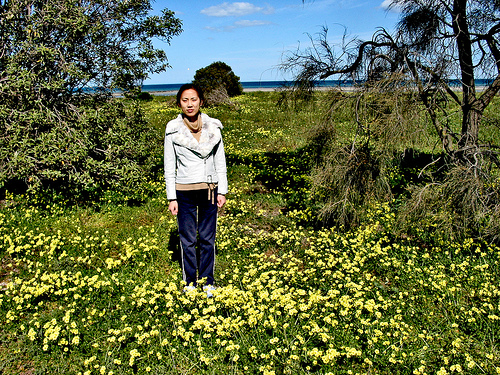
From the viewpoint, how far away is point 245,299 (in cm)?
428

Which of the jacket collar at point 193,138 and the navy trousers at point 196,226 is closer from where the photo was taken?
the jacket collar at point 193,138

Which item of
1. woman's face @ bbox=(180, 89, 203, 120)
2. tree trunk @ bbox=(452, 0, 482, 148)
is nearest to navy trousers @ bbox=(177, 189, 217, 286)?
woman's face @ bbox=(180, 89, 203, 120)

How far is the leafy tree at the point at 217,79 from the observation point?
2617cm

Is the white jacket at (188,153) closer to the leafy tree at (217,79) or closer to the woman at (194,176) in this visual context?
the woman at (194,176)

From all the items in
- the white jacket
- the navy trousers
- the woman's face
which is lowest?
the navy trousers

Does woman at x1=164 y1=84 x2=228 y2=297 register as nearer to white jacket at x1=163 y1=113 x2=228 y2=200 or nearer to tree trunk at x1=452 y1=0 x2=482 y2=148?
white jacket at x1=163 y1=113 x2=228 y2=200

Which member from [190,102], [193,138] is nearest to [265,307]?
[193,138]

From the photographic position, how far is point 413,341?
377 centimetres

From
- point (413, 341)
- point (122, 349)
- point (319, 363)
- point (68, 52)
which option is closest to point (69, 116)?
point (68, 52)

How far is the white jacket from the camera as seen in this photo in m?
4.39

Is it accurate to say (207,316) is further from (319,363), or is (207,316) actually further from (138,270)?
(138,270)

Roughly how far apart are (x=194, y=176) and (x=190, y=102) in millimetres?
853

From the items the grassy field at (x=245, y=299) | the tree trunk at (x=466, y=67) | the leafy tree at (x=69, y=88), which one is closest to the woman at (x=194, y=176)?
the grassy field at (x=245, y=299)

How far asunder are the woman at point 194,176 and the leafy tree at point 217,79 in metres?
20.9
